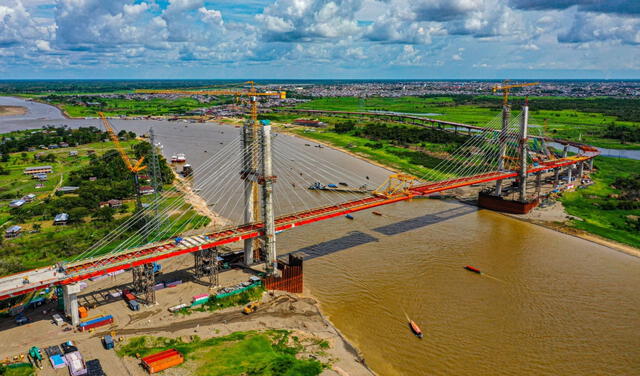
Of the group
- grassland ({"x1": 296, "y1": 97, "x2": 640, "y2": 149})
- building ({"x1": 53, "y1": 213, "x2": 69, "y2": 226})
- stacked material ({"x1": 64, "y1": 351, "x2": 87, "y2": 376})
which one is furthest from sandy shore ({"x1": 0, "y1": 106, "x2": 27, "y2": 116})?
stacked material ({"x1": 64, "y1": 351, "x2": 87, "y2": 376})

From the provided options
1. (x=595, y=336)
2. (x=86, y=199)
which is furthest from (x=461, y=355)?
(x=86, y=199)

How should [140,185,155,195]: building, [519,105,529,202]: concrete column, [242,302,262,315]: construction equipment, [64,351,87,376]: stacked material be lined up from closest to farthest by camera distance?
[64,351,87,376]: stacked material
[242,302,262,315]: construction equipment
[519,105,529,202]: concrete column
[140,185,155,195]: building

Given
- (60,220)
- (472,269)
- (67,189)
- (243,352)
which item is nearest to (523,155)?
(472,269)

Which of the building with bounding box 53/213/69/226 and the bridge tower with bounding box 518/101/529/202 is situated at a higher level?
the bridge tower with bounding box 518/101/529/202

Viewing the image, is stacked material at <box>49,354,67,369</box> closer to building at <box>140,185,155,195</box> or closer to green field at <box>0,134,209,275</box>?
green field at <box>0,134,209,275</box>

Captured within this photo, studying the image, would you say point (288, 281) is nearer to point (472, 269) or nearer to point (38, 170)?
point (472, 269)

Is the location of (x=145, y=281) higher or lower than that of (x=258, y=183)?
lower

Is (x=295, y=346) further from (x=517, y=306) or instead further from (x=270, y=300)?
(x=517, y=306)
